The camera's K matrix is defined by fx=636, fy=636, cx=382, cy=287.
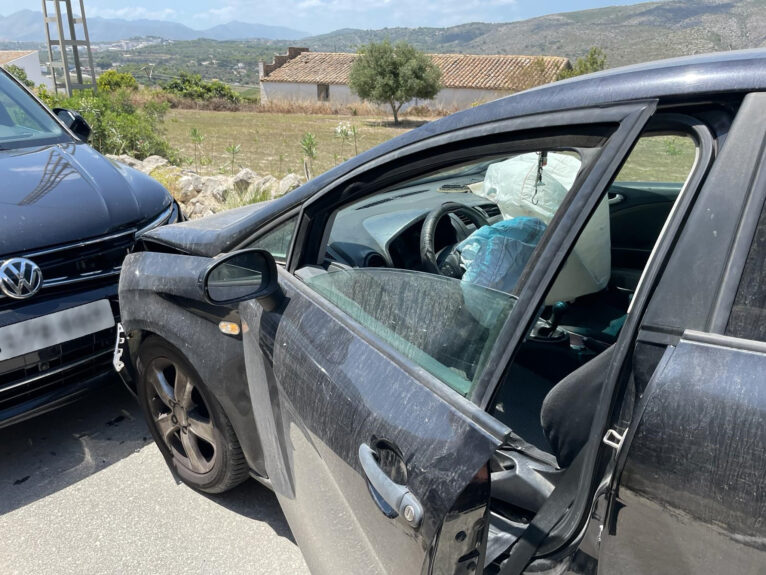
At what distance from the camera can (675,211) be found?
1207 millimetres

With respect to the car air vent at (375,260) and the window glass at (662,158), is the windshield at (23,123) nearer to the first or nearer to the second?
the car air vent at (375,260)

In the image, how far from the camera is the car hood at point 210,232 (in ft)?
7.07

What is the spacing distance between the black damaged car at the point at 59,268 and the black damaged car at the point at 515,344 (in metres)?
0.72

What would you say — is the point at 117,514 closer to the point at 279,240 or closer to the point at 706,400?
the point at 279,240

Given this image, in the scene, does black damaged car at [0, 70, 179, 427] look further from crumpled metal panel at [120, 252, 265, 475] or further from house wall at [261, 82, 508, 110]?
house wall at [261, 82, 508, 110]

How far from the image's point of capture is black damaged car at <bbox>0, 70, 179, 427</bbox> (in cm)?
270

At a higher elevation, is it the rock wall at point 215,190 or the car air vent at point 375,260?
the car air vent at point 375,260

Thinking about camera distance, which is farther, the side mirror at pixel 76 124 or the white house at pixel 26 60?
the white house at pixel 26 60

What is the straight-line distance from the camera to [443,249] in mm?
→ 2389

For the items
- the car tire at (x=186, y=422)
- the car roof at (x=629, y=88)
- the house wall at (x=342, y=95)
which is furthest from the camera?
the house wall at (x=342, y=95)

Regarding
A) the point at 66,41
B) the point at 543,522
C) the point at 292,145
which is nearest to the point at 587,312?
the point at 543,522

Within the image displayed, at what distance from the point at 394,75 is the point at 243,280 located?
4407cm

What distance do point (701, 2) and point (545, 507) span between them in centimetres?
5572

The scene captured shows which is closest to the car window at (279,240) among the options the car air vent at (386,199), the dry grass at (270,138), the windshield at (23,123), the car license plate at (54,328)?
the car air vent at (386,199)
